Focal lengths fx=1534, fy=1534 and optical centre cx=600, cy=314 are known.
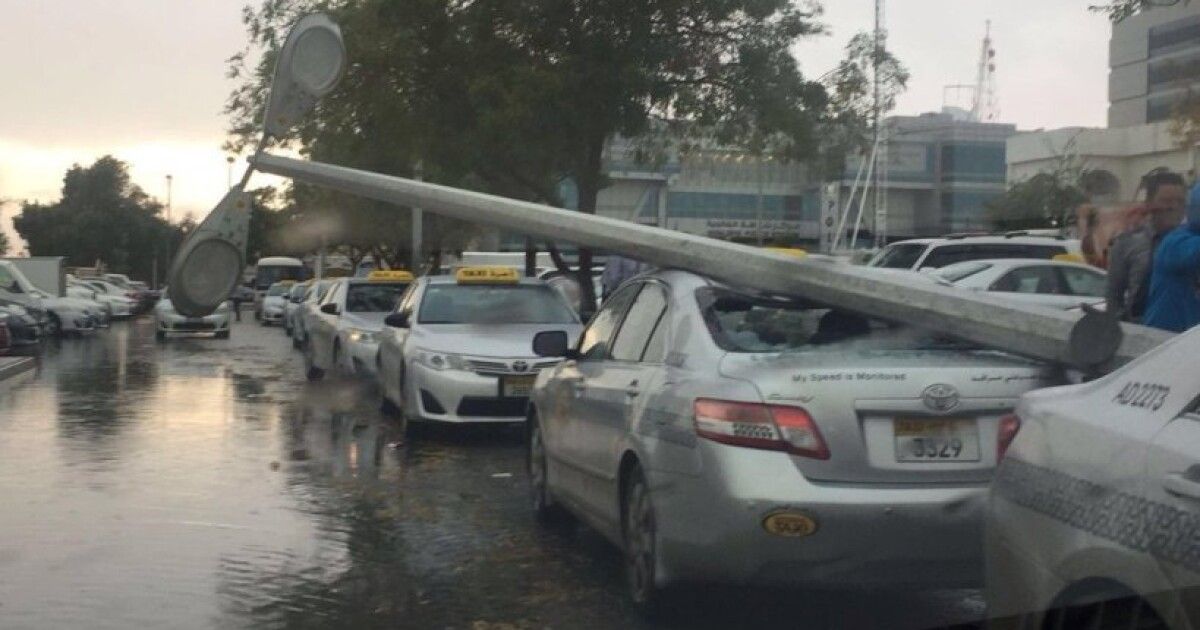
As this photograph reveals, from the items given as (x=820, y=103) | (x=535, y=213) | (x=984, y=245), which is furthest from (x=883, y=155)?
(x=535, y=213)

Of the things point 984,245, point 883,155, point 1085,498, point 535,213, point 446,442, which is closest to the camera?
point 1085,498

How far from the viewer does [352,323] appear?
64.5 feet

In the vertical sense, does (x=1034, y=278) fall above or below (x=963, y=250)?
below

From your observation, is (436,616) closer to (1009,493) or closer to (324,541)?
(324,541)

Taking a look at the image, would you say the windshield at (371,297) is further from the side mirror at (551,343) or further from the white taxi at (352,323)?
the side mirror at (551,343)

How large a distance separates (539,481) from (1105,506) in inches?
219

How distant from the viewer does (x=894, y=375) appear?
5887mm

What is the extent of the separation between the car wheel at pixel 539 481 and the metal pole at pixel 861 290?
1299 mm

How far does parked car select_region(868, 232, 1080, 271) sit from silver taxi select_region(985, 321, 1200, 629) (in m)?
15.9

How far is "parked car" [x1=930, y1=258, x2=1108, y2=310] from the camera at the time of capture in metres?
18.0

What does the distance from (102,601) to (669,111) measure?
55.9 feet

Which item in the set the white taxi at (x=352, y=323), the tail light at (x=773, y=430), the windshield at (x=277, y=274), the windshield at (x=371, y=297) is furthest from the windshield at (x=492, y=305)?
the windshield at (x=277, y=274)

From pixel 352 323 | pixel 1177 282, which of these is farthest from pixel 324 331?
pixel 1177 282

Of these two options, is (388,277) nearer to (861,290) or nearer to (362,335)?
(362,335)
